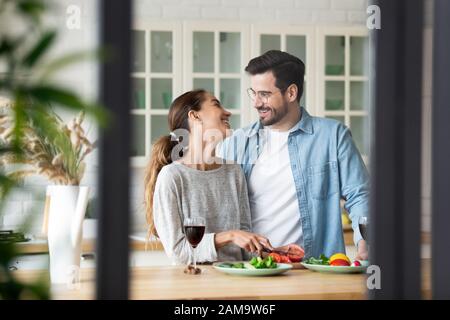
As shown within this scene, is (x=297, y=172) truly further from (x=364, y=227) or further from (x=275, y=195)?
(x=364, y=227)

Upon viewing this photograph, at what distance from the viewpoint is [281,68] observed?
Answer: 11.0ft

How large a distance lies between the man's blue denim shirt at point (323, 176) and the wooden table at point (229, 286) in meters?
0.83

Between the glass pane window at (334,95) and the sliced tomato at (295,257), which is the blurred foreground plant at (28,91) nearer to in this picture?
the sliced tomato at (295,257)

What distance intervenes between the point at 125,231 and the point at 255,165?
2183 millimetres

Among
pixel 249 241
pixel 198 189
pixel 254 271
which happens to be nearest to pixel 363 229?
pixel 249 241

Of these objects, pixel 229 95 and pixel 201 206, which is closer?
pixel 201 206

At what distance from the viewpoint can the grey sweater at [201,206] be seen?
2.33m

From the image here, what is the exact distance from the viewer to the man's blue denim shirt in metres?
2.88

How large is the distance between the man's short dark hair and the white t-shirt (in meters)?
0.25

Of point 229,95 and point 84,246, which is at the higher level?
point 229,95

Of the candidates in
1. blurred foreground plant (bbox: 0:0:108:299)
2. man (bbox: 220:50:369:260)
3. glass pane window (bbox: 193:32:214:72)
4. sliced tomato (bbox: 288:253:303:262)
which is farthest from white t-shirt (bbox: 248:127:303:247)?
blurred foreground plant (bbox: 0:0:108:299)

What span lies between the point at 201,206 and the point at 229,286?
68 cm

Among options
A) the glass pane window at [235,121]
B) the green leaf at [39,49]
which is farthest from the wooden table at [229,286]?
the glass pane window at [235,121]

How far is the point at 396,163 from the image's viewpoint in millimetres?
1021
